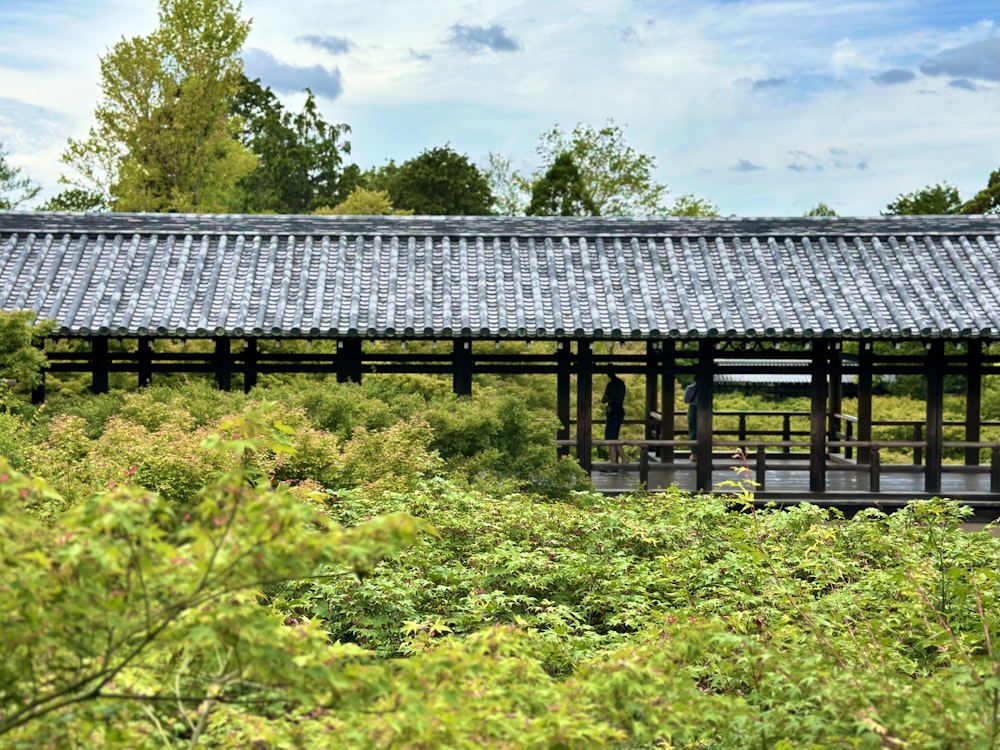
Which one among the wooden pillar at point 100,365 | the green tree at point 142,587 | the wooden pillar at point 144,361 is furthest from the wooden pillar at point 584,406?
the green tree at point 142,587

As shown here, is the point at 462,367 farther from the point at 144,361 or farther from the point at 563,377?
the point at 144,361

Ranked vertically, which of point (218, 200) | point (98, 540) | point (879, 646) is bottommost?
point (879, 646)

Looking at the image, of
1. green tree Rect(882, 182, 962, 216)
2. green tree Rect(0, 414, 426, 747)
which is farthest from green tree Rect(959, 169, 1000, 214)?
green tree Rect(0, 414, 426, 747)

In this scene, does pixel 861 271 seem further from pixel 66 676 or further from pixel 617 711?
pixel 66 676

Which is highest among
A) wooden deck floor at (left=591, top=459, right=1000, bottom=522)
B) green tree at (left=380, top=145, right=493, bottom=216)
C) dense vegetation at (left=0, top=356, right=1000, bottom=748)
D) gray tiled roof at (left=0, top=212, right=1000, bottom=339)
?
green tree at (left=380, top=145, right=493, bottom=216)

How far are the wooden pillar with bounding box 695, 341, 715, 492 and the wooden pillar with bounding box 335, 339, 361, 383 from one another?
16.2ft

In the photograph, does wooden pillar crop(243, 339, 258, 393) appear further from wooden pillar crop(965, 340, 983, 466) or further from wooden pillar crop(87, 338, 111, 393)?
wooden pillar crop(965, 340, 983, 466)

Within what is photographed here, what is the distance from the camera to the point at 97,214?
17594mm

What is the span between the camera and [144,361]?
1573 centimetres

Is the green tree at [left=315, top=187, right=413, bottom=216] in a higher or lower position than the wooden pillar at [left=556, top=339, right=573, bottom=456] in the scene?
higher

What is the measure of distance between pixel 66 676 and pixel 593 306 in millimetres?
12575

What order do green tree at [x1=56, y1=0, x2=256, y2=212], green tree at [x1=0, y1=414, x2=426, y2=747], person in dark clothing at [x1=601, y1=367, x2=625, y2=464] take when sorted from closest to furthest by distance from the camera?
green tree at [x1=0, y1=414, x2=426, y2=747]
person in dark clothing at [x1=601, y1=367, x2=625, y2=464]
green tree at [x1=56, y1=0, x2=256, y2=212]

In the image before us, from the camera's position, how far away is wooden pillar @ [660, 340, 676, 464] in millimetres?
15786

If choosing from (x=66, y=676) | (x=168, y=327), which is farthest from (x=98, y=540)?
(x=168, y=327)
